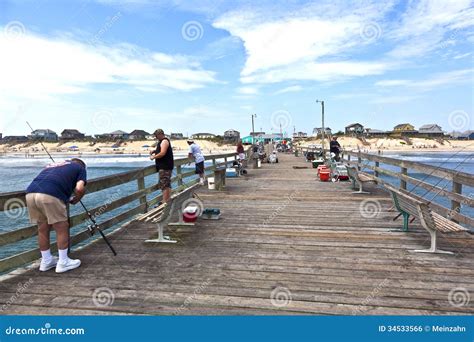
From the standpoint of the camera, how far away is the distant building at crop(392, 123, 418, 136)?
123 m

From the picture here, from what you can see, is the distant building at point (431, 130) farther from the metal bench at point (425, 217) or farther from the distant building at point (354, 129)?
the metal bench at point (425, 217)

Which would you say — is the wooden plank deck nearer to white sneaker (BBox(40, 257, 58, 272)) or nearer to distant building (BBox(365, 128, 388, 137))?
white sneaker (BBox(40, 257, 58, 272))

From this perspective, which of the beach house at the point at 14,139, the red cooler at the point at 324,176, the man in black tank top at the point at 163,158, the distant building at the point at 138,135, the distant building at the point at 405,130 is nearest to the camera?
the man in black tank top at the point at 163,158

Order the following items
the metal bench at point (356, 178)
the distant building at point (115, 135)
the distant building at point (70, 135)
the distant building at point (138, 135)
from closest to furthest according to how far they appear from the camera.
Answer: the metal bench at point (356, 178) → the distant building at point (115, 135) → the distant building at point (70, 135) → the distant building at point (138, 135)

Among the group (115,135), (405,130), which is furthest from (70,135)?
(405,130)

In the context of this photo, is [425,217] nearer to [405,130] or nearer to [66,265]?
[66,265]

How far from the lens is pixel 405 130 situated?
12525 centimetres

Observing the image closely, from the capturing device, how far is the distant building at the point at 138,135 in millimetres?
146137

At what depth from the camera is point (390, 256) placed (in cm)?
434

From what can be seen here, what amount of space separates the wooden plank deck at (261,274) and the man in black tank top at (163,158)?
125cm

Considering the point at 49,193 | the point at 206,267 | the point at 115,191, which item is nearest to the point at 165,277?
the point at 206,267

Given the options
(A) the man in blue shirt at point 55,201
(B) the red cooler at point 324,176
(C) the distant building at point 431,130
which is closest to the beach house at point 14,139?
(B) the red cooler at point 324,176

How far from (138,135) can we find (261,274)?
154 m

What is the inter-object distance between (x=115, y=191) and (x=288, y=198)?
16421mm
